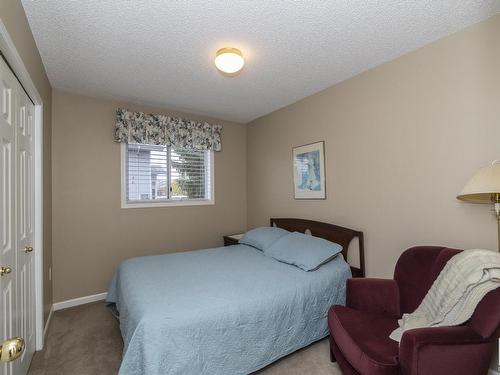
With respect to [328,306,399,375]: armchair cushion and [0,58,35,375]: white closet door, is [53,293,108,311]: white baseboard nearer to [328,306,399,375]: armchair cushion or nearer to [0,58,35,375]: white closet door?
[0,58,35,375]: white closet door

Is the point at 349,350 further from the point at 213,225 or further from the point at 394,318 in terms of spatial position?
the point at 213,225

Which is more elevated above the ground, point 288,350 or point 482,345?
point 482,345

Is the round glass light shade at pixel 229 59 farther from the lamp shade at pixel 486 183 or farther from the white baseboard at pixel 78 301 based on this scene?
the white baseboard at pixel 78 301

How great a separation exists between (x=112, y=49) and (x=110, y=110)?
4.30 feet

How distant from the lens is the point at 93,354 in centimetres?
219

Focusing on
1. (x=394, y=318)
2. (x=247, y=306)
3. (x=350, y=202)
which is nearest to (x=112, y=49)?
(x=247, y=306)

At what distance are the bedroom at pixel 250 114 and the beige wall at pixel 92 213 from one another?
14mm

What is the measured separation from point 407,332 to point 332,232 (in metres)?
1.55

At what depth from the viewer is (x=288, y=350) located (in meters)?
2.01

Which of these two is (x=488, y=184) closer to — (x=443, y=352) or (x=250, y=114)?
(x=443, y=352)

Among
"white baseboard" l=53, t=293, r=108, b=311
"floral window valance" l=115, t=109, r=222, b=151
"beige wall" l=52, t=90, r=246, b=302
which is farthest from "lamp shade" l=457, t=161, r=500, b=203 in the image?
"white baseboard" l=53, t=293, r=108, b=311

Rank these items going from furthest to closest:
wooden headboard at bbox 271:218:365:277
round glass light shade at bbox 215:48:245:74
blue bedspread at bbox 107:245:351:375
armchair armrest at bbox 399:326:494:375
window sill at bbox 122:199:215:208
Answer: window sill at bbox 122:199:215:208
wooden headboard at bbox 271:218:365:277
round glass light shade at bbox 215:48:245:74
blue bedspread at bbox 107:245:351:375
armchair armrest at bbox 399:326:494:375

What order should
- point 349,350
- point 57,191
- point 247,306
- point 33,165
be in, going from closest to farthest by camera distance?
point 349,350, point 247,306, point 33,165, point 57,191

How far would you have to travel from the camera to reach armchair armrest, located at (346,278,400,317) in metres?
2.01
